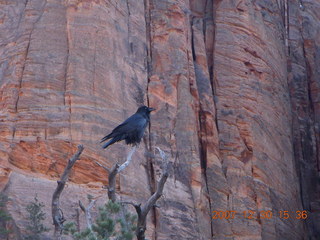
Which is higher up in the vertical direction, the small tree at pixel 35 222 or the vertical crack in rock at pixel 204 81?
the vertical crack in rock at pixel 204 81

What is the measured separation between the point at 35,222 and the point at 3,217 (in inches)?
22.7

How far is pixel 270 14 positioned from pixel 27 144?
10.6 m

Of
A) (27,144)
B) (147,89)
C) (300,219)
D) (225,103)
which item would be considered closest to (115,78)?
(147,89)

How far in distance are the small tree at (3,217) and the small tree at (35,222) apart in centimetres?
39

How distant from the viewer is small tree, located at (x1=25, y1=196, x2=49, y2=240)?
46.5ft

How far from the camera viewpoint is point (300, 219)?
21.8m

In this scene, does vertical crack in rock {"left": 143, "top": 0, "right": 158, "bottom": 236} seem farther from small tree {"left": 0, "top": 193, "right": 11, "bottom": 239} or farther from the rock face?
small tree {"left": 0, "top": 193, "right": 11, "bottom": 239}

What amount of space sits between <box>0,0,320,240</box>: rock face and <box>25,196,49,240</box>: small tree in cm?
26

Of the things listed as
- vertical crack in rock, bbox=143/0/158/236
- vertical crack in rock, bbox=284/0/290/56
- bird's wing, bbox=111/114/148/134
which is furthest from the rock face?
bird's wing, bbox=111/114/148/134

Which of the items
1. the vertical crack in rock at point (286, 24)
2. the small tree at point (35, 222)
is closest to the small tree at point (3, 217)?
the small tree at point (35, 222)

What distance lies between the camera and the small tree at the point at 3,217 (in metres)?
14.1

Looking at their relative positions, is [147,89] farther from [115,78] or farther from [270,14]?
[270,14]
